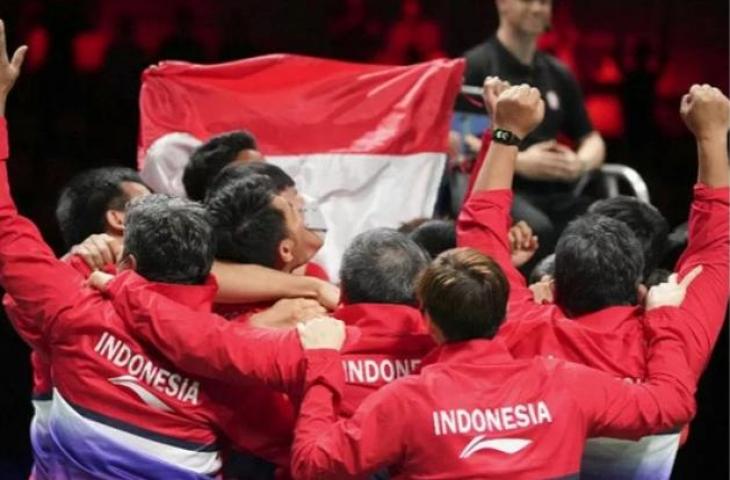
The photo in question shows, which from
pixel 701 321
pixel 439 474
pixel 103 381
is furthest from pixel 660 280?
pixel 103 381

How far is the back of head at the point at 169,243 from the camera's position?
3318 mm

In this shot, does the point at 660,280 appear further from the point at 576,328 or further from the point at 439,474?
the point at 439,474

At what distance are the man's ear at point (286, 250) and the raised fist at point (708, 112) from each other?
90 cm

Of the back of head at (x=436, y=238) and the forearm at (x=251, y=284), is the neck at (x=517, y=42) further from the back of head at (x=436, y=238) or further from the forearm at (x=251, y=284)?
the forearm at (x=251, y=284)

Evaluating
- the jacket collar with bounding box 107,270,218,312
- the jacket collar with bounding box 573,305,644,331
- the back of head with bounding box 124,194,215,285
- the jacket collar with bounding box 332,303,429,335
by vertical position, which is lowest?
the jacket collar with bounding box 573,305,644,331

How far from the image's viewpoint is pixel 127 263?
339cm

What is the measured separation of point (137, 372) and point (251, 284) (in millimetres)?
445

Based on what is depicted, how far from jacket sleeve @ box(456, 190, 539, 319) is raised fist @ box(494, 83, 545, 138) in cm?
14

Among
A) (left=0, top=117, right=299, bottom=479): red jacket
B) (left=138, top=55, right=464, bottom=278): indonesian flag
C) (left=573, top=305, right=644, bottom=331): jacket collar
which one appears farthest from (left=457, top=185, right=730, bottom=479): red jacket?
(left=138, top=55, right=464, bottom=278): indonesian flag

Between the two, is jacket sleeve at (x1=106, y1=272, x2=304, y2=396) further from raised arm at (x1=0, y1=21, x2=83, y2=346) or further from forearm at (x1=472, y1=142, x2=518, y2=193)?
forearm at (x1=472, y1=142, x2=518, y2=193)

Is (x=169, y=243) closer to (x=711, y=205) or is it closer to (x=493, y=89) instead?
(x=493, y=89)

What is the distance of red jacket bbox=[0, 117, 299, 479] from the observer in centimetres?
330

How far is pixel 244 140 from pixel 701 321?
4.23ft

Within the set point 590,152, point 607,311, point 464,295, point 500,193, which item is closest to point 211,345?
point 464,295
